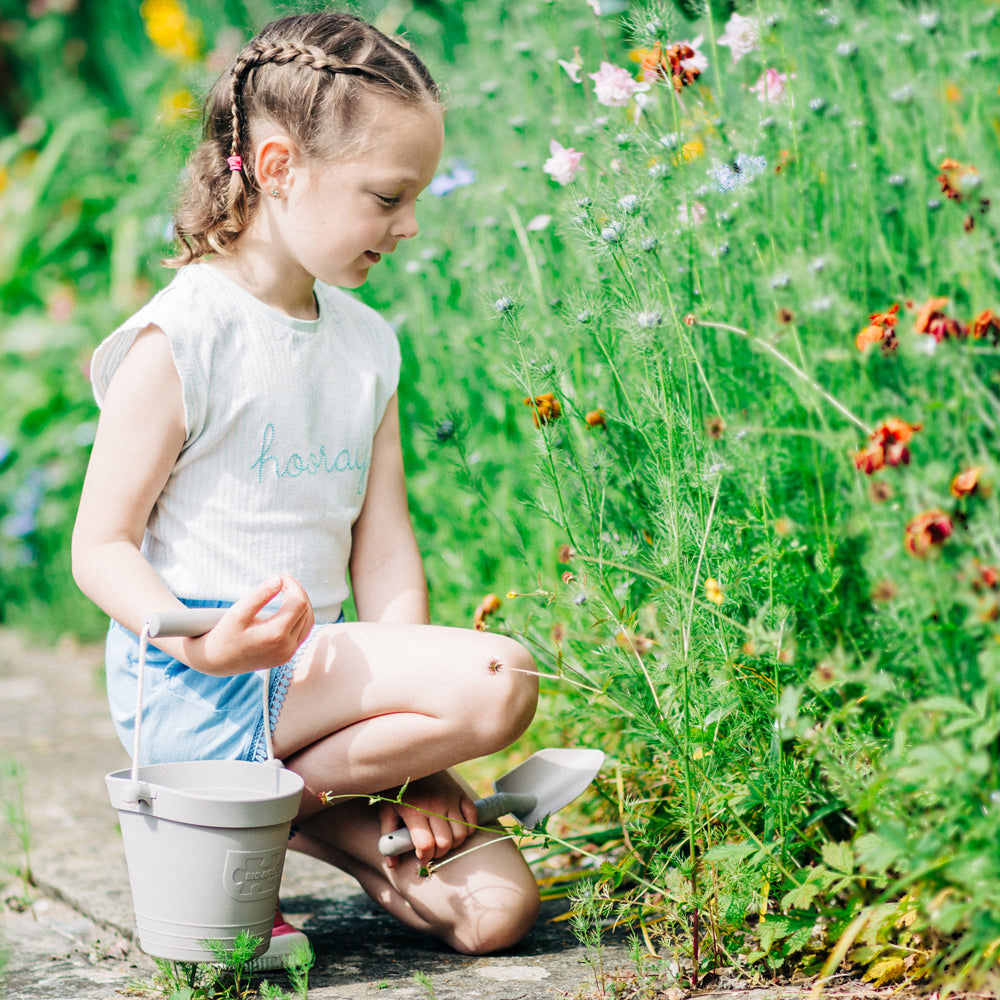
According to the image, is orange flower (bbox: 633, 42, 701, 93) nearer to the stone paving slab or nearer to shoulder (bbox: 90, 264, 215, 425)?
shoulder (bbox: 90, 264, 215, 425)

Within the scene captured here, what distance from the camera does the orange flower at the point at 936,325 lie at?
3.46 ft

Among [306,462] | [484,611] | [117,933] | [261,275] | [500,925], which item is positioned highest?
[261,275]

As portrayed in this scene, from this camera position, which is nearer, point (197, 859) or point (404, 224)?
point (197, 859)

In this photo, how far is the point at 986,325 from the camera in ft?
3.73

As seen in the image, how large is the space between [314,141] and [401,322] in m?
1.01

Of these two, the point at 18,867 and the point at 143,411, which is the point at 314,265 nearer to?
the point at 143,411

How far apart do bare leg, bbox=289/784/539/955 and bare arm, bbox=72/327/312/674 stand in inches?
14.6

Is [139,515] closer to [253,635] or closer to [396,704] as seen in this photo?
[253,635]

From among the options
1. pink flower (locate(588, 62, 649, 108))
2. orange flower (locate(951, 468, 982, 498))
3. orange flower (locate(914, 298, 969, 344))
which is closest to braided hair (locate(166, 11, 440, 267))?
pink flower (locate(588, 62, 649, 108))

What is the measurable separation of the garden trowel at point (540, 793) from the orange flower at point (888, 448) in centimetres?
64

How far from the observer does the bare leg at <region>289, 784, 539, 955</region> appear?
59.2 inches

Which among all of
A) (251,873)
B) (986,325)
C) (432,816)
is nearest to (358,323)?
(432,816)

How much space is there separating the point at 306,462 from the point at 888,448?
86cm

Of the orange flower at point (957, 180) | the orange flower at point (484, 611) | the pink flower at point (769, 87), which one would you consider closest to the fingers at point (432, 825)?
the orange flower at point (484, 611)
